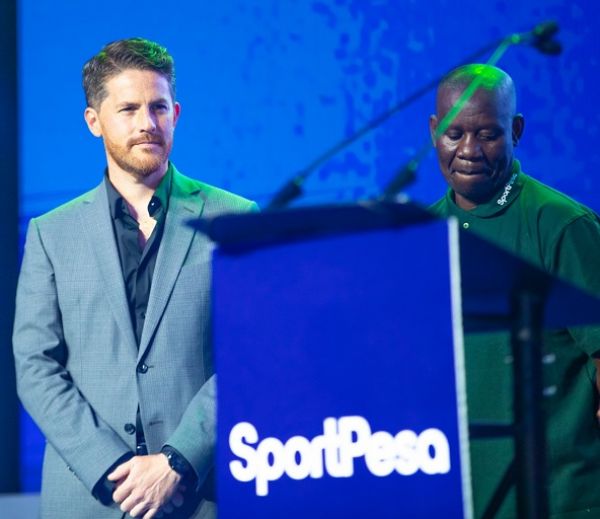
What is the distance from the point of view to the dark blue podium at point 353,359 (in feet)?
5.58

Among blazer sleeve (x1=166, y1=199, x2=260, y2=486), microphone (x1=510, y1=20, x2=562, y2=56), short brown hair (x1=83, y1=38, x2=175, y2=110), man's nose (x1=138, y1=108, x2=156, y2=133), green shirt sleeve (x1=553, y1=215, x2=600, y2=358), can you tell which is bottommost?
blazer sleeve (x1=166, y1=199, x2=260, y2=486)

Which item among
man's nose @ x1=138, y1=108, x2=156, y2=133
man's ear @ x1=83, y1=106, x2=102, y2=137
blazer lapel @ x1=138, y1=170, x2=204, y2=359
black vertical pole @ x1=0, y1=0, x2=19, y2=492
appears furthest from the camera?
black vertical pole @ x1=0, y1=0, x2=19, y2=492

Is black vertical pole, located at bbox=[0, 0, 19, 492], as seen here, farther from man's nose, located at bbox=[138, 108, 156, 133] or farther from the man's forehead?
the man's forehead

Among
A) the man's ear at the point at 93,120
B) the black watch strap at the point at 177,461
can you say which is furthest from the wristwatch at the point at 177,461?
the man's ear at the point at 93,120

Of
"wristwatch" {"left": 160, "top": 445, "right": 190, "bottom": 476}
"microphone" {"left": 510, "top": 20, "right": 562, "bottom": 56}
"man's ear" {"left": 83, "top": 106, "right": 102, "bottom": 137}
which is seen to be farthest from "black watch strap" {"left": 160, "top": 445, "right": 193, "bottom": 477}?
"microphone" {"left": 510, "top": 20, "right": 562, "bottom": 56}

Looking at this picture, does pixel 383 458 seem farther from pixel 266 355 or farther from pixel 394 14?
pixel 394 14

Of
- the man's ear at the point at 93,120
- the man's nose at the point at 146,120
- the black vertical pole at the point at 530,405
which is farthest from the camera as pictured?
the man's ear at the point at 93,120

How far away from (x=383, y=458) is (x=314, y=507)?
147 mm

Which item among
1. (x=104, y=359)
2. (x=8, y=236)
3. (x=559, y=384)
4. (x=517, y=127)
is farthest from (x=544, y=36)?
(x=8, y=236)

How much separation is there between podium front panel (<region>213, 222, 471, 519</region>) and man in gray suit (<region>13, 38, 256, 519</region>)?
77 cm

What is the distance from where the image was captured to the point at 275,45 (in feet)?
11.8

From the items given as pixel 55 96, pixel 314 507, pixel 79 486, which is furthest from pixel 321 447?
pixel 55 96

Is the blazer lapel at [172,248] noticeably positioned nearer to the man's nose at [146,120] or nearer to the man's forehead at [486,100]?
the man's nose at [146,120]

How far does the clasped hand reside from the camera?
8.54ft
